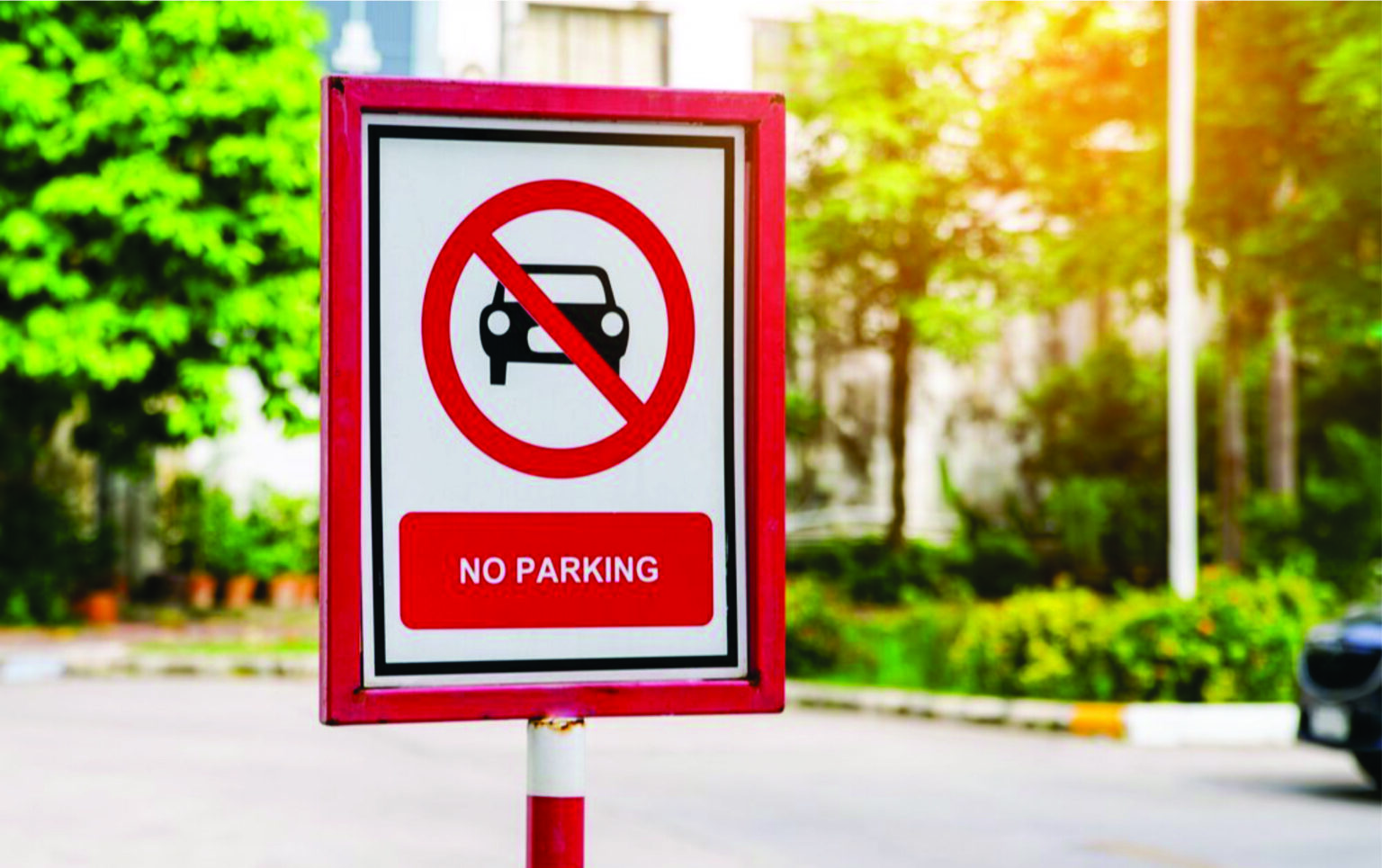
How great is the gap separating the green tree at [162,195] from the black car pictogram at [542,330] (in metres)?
18.5

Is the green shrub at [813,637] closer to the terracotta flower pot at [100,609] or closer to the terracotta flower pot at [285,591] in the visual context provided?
the terracotta flower pot at [100,609]

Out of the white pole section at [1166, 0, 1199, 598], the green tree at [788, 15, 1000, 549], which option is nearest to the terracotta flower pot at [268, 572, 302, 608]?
the green tree at [788, 15, 1000, 549]

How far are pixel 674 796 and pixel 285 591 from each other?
55.5 feet

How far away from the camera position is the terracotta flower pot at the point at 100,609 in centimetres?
2458

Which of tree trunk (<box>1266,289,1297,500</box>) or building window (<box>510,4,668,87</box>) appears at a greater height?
building window (<box>510,4,668,87</box>)

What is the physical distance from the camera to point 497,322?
2.34 metres

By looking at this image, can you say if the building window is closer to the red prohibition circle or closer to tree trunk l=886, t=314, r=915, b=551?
tree trunk l=886, t=314, r=915, b=551

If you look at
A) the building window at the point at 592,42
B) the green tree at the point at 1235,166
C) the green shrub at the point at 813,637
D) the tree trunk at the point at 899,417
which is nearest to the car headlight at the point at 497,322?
the green tree at the point at 1235,166

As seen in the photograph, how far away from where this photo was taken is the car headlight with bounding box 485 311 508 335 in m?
2.34

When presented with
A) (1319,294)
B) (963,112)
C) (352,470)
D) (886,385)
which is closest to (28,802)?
(352,470)

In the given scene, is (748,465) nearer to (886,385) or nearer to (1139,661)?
(1139,661)

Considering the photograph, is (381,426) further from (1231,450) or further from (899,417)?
(899,417)

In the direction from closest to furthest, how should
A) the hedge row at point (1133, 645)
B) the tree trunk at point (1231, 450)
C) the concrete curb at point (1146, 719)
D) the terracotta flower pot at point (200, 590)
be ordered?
the concrete curb at point (1146, 719) < the hedge row at point (1133, 645) < the tree trunk at point (1231, 450) < the terracotta flower pot at point (200, 590)

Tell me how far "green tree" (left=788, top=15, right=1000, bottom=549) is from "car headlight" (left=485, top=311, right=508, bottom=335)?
26.1 metres
